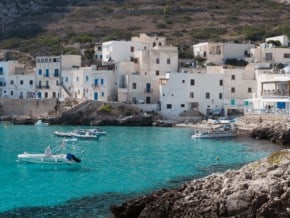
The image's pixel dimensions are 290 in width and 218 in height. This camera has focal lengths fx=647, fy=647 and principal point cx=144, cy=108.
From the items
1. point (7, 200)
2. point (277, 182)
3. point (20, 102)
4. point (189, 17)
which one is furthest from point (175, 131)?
point (189, 17)

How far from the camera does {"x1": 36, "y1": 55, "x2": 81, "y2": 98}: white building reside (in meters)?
70.8

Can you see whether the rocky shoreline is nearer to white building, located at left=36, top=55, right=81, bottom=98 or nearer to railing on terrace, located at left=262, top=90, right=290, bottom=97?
railing on terrace, located at left=262, top=90, right=290, bottom=97

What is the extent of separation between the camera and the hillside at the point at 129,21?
309 ft

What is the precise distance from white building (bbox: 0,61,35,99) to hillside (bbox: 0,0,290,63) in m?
12.8

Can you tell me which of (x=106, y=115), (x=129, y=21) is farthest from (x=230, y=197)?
(x=129, y=21)

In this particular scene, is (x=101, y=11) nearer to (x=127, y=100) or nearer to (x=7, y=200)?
(x=127, y=100)

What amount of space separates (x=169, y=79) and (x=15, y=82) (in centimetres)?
1944

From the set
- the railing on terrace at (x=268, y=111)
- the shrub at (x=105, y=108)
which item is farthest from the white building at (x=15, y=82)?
the railing on terrace at (x=268, y=111)

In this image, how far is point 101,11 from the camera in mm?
114500

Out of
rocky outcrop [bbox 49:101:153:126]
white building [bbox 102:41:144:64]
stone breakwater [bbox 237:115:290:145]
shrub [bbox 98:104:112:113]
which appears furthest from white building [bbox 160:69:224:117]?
stone breakwater [bbox 237:115:290:145]

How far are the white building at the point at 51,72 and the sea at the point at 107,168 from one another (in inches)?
612

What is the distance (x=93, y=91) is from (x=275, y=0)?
66.8m

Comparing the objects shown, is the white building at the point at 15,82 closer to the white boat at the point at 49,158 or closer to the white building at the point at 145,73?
Answer: the white building at the point at 145,73

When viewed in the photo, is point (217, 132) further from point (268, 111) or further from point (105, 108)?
point (105, 108)
